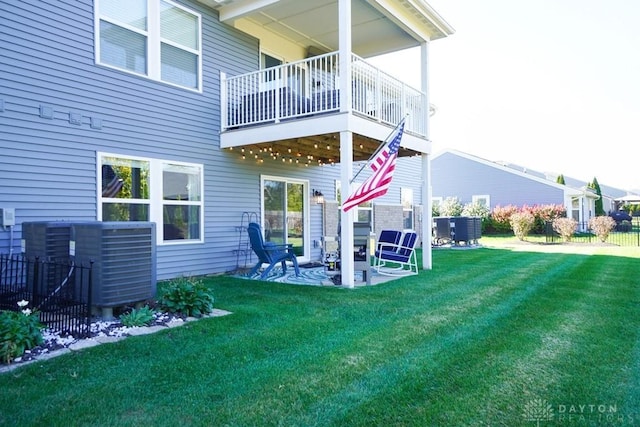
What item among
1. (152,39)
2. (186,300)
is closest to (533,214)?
(152,39)

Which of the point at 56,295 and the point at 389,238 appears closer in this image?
the point at 56,295

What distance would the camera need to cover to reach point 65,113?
6402mm

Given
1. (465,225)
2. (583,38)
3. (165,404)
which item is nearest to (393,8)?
(165,404)

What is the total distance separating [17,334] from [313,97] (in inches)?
231

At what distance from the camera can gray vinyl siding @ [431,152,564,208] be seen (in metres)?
24.2

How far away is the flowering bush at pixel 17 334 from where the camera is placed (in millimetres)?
3541

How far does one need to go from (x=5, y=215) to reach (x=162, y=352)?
142 inches

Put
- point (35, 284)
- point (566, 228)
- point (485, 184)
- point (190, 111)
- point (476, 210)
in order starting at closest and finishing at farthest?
1. point (35, 284)
2. point (190, 111)
3. point (566, 228)
4. point (476, 210)
5. point (485, 184)

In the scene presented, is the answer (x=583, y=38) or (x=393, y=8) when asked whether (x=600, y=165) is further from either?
(x=393, y=8)

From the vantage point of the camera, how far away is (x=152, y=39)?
7500 millimetres

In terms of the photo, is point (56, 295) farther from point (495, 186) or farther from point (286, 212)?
point (495, 186)

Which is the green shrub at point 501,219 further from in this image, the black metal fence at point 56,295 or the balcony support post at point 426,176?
the black metal fence at point 56,295

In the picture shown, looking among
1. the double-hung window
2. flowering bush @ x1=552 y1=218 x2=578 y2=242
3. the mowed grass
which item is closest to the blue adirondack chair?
the mowed grass

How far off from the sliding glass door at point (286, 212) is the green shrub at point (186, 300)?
4583 millimetres
